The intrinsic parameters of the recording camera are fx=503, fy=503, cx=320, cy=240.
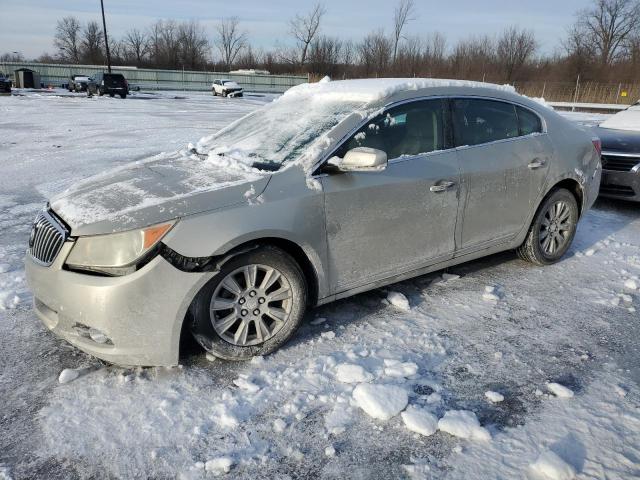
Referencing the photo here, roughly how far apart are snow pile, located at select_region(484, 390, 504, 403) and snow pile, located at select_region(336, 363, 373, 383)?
0.64 meters

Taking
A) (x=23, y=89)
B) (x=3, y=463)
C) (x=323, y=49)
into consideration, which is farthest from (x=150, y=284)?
(x=323, y=49)

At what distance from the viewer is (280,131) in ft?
12.2

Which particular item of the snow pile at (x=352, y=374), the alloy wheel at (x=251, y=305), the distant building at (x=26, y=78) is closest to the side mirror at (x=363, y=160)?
the alloy wheel at (x=251, y=305)

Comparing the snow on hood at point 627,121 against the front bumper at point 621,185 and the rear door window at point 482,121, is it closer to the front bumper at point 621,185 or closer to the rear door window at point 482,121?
the front bumper at point 621,185

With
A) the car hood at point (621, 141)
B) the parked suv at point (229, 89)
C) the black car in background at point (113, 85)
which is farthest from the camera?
the parked suv at point (229, 89)

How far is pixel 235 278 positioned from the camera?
2965mm

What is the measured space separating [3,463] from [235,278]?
140 centimetres

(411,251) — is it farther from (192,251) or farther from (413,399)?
(192,251)

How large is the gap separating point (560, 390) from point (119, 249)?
2513mm

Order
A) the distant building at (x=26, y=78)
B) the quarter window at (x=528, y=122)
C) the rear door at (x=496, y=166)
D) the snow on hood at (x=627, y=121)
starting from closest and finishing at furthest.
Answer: the rear door at (x=496, y=166)
the quarter window at (x=528, y=122)
the snow on hood at (x=627, y=121)
the distant building at (x=26, y=78)

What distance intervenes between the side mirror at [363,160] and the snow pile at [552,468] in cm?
181

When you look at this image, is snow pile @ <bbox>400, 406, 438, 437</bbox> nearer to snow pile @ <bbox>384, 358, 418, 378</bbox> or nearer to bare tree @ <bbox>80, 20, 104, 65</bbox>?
snow pile @ <bbox>384, 358, 418, 378</bbox>

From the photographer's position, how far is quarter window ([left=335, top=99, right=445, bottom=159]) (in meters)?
3.40

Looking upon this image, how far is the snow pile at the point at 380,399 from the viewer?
102 inches
